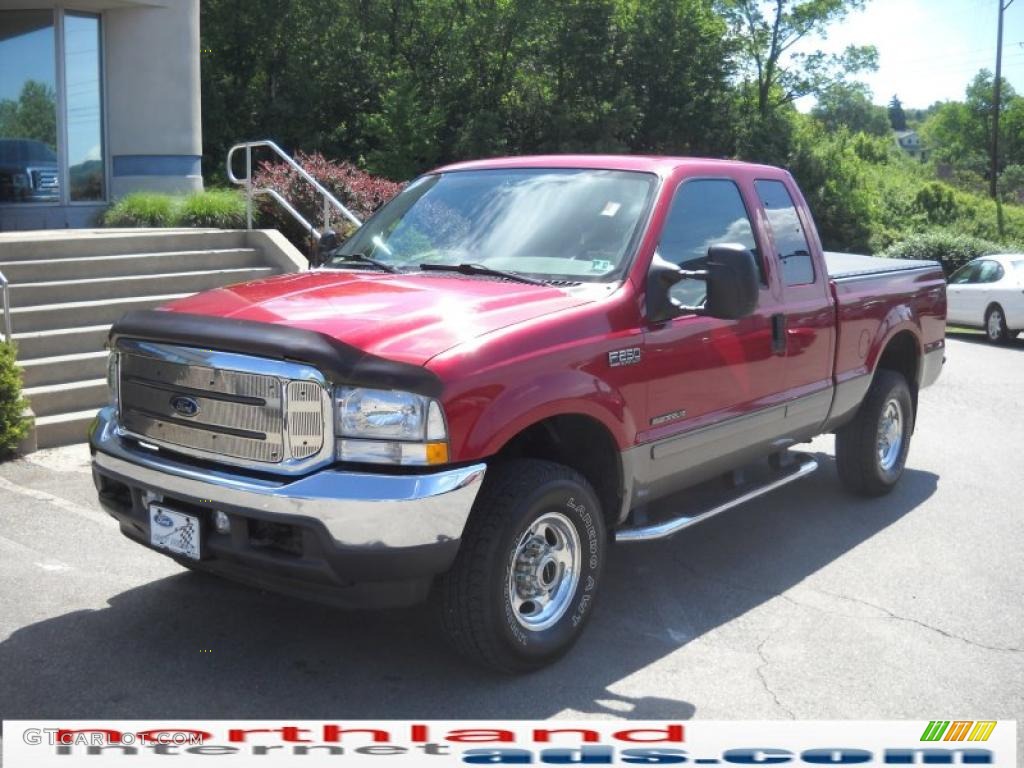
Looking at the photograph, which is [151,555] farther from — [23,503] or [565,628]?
[565,628]

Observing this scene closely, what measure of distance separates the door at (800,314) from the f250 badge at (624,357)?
1.33 meters

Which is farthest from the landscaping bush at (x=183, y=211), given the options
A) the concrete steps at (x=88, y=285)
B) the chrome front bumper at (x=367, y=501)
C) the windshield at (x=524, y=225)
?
the chrome front bumper at (x=367, y=501)

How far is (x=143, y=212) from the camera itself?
1285cm

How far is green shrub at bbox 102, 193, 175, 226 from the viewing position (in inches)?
501

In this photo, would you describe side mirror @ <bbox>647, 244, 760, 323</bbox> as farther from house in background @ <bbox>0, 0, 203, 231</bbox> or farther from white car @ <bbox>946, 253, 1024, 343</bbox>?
white car @ <bbox>946, 253, 1024, 343</bbox>

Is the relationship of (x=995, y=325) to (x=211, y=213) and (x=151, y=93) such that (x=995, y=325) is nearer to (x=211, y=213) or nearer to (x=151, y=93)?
(x=211, y=213)

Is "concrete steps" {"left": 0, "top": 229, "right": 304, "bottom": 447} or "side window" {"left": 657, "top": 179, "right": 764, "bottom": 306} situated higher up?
"side window" {"left": 657, "top": 179, "right": 764, "bottom": 306}

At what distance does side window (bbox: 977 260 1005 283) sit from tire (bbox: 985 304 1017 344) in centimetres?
61

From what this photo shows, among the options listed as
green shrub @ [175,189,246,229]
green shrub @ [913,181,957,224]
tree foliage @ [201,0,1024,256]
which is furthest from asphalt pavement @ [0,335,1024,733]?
green shrub @ [913,181,957,224]

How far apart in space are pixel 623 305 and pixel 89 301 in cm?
651

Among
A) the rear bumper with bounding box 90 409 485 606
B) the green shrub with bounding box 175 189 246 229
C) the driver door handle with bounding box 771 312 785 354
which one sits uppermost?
the green shrub with bounding box 175 189 246 229

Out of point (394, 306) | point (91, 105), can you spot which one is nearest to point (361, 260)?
point (394, 306)

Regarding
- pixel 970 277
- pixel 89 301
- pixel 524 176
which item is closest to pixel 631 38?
pixel 970 277

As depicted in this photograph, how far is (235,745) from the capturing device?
3.87m
